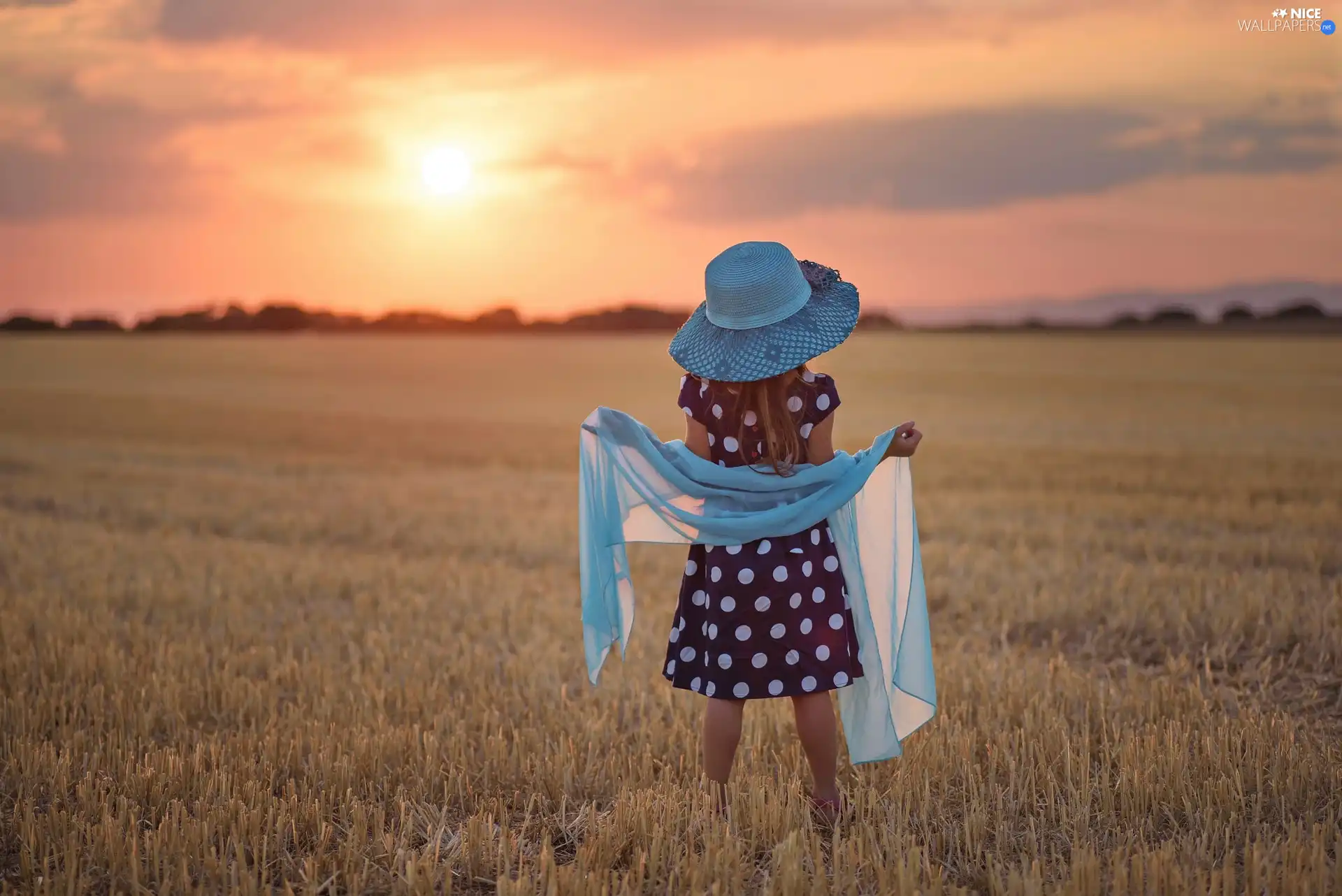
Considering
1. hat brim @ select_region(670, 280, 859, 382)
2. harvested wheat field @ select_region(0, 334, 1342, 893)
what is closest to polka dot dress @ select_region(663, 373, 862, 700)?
hat brim @ select_region(670, 280, 859, 382)

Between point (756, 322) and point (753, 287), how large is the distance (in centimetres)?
12

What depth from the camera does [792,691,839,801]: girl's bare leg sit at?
150 inches

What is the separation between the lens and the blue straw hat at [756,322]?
371 centimetres

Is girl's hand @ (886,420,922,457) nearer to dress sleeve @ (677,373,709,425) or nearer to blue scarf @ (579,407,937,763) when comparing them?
blue scarf @ (579,407,937,763)

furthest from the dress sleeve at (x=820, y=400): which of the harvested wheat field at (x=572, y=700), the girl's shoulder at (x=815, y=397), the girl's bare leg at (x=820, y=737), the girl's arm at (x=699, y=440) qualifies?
the harvested wheat field at (x=572, y=700)

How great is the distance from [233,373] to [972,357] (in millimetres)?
31750

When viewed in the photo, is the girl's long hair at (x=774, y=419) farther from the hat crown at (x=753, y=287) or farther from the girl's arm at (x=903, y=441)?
the girl's arm at (x=903, y=441)

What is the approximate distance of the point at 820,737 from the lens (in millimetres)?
3844

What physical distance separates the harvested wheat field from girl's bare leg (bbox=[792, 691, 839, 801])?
18 cm

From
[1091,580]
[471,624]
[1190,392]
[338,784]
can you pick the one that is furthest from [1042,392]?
[338,784]

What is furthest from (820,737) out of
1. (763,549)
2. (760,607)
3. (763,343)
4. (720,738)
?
(763,343)

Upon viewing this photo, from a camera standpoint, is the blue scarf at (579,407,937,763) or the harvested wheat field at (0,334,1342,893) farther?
the blue scarf at (579,407,937,763)

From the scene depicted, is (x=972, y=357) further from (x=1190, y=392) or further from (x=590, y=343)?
(x=590, y=343)

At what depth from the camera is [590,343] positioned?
61.9 metres
